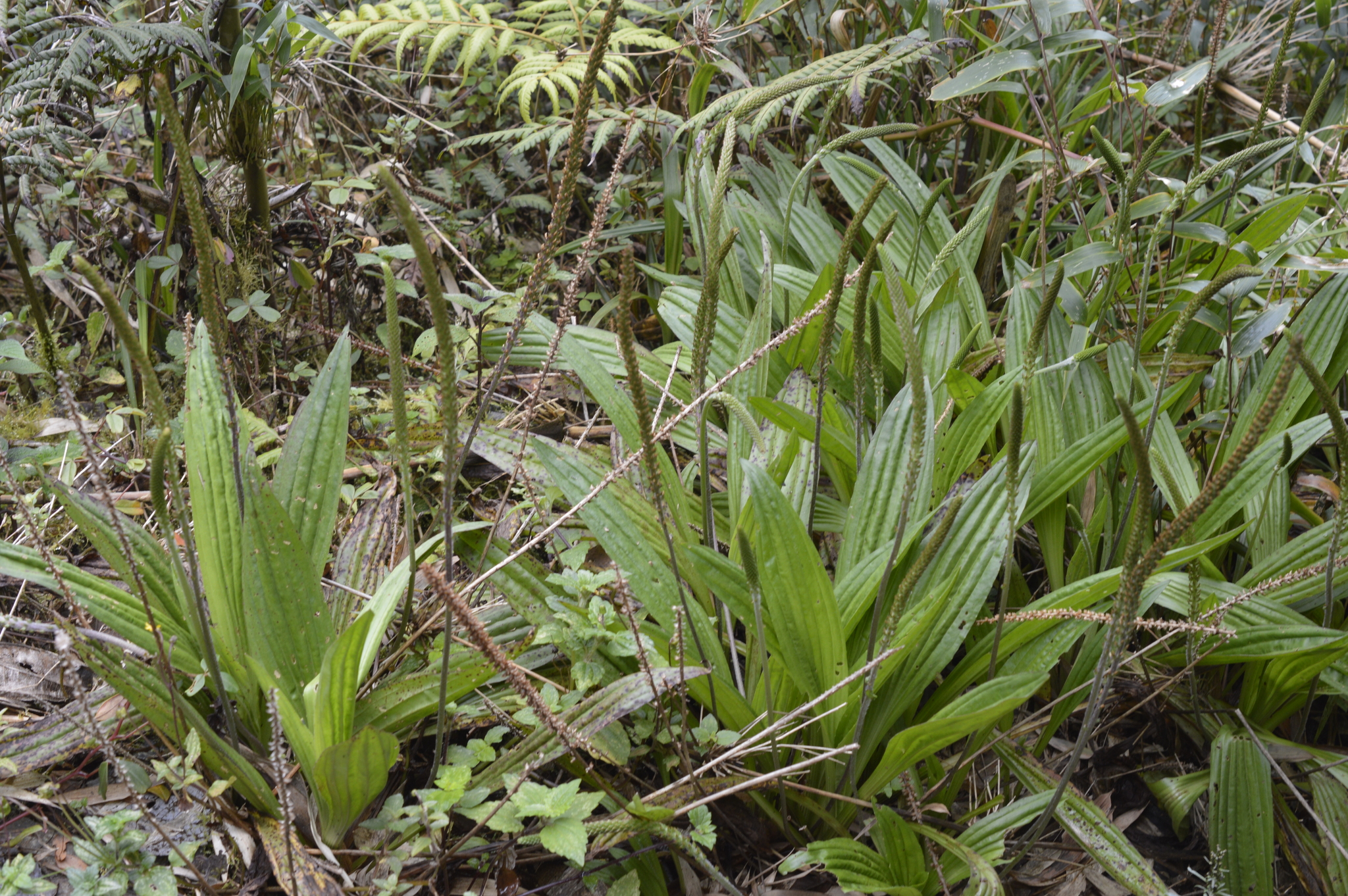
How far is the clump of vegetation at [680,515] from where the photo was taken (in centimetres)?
121

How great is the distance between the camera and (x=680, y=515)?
65.0 inches

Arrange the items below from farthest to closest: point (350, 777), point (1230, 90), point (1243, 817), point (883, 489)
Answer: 1. point (1230, 90)
2. point (883, 489)
3. point (1243, 817)
4. point (350, 777)

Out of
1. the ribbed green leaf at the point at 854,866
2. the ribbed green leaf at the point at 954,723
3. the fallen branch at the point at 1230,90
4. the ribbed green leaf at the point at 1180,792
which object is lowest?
the ribbed green leaf at the point at 1180,792

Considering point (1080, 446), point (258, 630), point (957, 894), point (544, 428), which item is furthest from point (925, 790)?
point (544, 428)

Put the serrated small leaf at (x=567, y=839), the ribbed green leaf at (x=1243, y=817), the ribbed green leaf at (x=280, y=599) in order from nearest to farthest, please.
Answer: the serrated small leaf at (x=567, y=839)
the ribbed green leaf at (x=280, y=599)
the ribbed green leaf at (x=1243, y=817)

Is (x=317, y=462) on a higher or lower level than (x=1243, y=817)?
higher

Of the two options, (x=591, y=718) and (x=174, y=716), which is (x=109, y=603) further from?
(x=591, y=718)

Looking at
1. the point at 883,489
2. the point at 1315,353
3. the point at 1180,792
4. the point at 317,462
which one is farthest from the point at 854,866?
the point at 1315,353

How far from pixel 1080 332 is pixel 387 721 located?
1.40 metres

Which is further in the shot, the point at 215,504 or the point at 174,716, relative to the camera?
the point at 215,504

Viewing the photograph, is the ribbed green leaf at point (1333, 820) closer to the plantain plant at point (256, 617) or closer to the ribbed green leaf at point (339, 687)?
the plantain plant at point (256, 617)

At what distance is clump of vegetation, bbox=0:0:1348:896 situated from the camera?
1.21m

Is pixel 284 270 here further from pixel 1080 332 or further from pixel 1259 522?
pixel 1259 522

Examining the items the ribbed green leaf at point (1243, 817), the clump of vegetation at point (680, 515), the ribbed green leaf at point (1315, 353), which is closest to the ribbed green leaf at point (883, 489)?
the clump of vegetation at point (680, 515)
